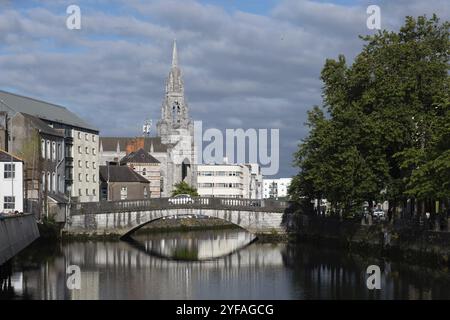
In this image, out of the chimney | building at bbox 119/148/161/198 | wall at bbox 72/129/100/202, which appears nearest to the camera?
the chimney

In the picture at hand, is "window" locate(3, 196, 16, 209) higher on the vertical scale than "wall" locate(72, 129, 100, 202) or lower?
lower

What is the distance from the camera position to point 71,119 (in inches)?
4092

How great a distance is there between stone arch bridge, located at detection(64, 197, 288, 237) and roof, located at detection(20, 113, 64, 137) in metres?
8.47

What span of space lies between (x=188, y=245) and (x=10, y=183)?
1806 centimetres

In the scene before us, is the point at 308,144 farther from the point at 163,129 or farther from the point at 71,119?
the point at 163,129

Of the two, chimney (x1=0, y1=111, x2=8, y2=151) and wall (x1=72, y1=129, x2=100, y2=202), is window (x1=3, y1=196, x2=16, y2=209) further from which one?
wall (x1=72, y1=129, x2=100, y2=202)

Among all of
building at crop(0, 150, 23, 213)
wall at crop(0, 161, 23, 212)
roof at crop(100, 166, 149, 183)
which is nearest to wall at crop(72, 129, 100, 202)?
roof at crop(100, 166, 149, 183)

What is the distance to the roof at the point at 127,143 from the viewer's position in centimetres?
16938

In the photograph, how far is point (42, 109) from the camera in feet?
323

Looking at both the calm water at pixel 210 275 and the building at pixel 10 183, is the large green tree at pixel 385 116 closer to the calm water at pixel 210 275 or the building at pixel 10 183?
the calm water at pixel 210 275

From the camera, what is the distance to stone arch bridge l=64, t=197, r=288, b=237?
3250 inches

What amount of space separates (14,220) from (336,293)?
2284 centimetres
